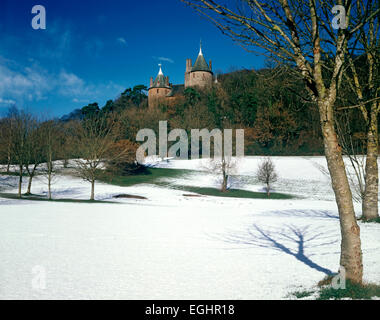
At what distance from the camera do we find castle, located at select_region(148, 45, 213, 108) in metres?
80.5

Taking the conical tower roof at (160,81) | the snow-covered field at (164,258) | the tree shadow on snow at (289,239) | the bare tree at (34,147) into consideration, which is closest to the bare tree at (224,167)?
the bare tree at (34,147)

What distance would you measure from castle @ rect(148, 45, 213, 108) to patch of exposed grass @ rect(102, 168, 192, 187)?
110ft

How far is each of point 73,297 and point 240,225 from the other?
947 centimetres

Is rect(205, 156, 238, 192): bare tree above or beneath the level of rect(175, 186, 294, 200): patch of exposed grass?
above

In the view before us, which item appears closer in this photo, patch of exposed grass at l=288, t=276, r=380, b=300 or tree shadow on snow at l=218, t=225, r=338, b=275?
patch of exposed grass at l=288, t=276, r=380, b=300

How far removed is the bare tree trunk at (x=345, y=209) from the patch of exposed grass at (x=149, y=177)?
109ft

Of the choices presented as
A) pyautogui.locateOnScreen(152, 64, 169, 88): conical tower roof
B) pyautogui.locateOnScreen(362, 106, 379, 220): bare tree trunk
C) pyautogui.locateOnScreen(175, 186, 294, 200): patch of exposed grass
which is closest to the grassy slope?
pyautogui.locateOnScreen(175, 186, 294, 200): patch of exposed grass

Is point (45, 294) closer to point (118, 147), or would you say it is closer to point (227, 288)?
point (227, 288)

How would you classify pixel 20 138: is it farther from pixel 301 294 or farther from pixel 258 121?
pixel 258 121

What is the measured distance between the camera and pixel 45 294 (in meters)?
4.71

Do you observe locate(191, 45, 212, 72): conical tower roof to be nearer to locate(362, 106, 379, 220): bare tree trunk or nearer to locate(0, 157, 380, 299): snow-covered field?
locate(0, 157, 380, 299): snow-covered field

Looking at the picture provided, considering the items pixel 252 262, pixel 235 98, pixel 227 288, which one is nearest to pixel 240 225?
pixel 252 262

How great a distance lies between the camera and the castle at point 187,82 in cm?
8050
